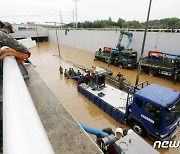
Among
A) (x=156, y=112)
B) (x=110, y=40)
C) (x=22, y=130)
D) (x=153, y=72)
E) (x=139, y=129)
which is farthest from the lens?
(x=110, y=40)

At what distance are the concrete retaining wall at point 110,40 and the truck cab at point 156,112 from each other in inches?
441

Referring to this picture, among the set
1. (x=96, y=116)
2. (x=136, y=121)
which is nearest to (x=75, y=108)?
(x=96, y=116)

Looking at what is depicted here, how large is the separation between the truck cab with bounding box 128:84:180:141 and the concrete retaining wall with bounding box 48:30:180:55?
1121 centimetres

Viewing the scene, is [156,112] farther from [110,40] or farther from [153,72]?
[110,40]

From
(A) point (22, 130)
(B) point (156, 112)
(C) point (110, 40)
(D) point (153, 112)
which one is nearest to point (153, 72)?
(D) point (153, 112)

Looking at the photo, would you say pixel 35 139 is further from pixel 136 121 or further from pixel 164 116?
pixel 136 121

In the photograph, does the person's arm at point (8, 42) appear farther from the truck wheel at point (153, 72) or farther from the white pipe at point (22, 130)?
the truck wheel at point (153, 72)

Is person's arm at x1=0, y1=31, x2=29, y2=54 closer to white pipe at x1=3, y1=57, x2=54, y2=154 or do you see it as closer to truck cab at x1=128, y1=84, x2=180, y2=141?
white pipe at x1=3, y1=57, x2=54, y2=154

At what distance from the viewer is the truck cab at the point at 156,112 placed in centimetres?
609

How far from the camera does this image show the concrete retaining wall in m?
16.3

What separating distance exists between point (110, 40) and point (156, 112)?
2049 cm

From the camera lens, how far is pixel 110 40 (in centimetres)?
2525

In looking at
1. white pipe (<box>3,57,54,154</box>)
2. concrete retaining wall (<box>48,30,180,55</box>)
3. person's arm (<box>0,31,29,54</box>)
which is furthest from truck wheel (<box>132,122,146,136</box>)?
concrete retaining wall (<box>48,30,180,55</box>)

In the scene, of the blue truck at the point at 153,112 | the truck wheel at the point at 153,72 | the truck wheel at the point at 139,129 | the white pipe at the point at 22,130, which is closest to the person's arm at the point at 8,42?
the white pipe at the point at 22,130
